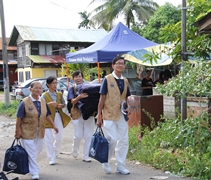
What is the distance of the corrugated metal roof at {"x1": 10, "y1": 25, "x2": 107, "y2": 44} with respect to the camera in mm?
28873

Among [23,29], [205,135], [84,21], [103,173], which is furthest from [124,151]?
[84,21]

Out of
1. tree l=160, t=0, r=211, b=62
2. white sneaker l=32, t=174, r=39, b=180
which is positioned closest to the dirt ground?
white sneaker l=32, t=174, r=39, b=180

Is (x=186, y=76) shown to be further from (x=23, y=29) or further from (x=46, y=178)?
(x=23, y=29)

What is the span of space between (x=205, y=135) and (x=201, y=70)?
102 centimetres

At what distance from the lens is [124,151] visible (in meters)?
5.24

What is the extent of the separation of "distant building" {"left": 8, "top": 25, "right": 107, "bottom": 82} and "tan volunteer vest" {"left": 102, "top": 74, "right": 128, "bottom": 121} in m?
23.3

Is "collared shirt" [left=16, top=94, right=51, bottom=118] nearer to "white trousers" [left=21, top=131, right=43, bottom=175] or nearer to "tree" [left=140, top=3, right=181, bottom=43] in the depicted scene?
"white trousers" [left=21, top=131, right=43, bottom=175]

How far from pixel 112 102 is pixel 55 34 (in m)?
25.9

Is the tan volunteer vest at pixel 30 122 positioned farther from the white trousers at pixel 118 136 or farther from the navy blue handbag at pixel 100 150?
the white trousers at pixel 118 136

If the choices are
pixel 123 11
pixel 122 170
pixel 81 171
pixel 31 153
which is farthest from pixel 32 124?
pixel 123 11

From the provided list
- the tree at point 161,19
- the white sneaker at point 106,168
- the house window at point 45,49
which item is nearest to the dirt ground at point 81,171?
the white sneaker at point 106,168

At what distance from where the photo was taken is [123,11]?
26.8 meters

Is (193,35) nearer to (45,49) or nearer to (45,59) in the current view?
(45,59)

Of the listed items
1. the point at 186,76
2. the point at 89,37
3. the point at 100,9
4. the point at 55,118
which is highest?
the point at 100,9
